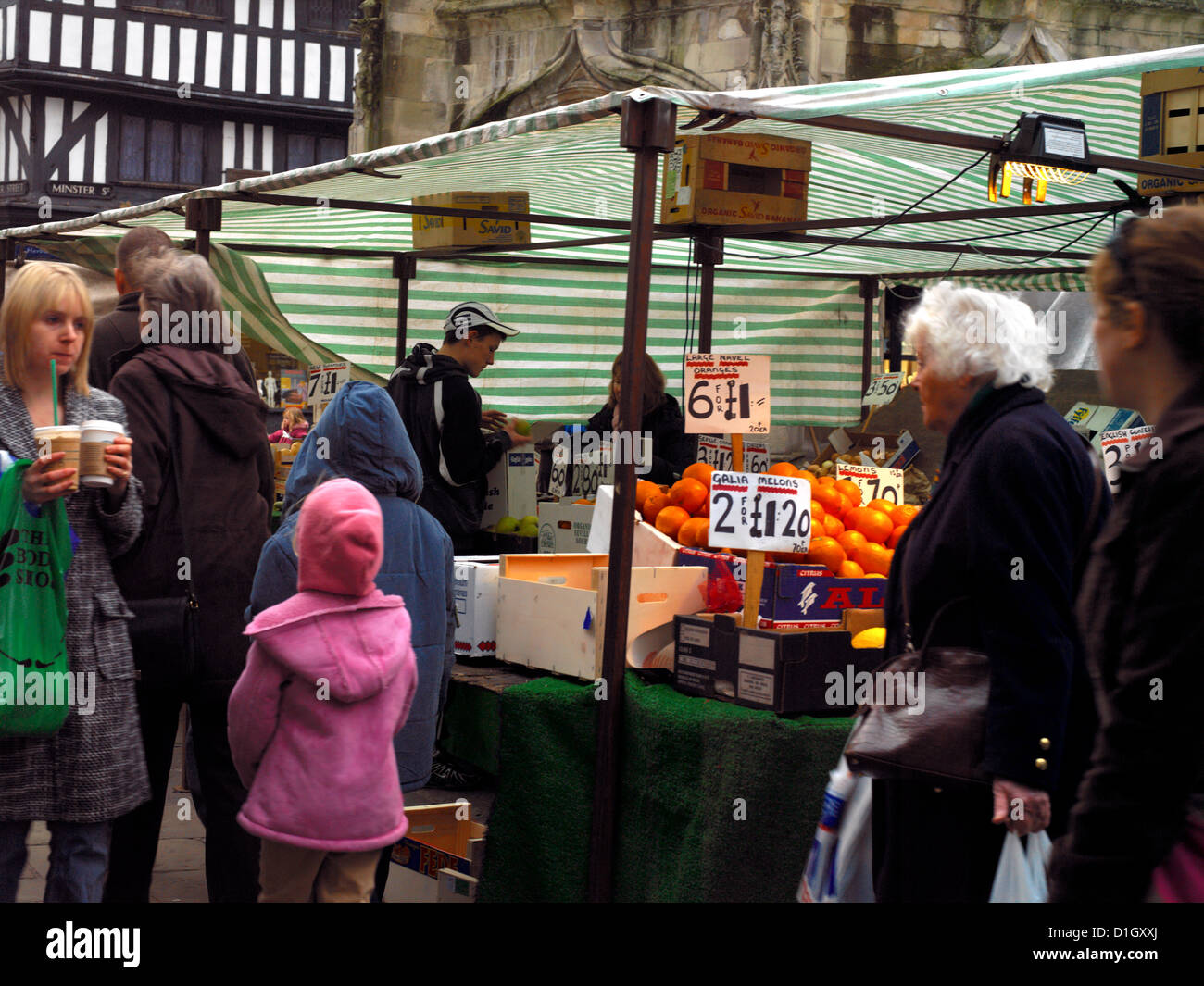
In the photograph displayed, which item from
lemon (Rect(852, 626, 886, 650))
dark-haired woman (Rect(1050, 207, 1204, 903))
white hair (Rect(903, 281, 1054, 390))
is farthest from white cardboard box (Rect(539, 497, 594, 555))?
dark-haired woman (Rect(1050, 207, 1204, 903))

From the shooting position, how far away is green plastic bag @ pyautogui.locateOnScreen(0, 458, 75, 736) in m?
2.90

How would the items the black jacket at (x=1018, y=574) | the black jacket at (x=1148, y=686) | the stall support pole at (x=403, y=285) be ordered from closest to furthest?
the black jacket at (x=1148, y=686) < the black jacket at (x=1018, y=574) < the stall support pole at (x=403, y=285)

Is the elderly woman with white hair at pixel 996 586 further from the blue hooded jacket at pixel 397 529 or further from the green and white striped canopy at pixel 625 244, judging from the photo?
the blue hooded jacket at pixel 397 529

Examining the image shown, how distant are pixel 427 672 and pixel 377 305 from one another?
6261 mm

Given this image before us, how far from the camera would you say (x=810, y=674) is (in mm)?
3682

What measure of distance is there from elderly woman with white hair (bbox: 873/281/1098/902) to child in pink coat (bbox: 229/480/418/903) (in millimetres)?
1156

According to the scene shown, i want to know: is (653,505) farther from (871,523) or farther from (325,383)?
(325,383)

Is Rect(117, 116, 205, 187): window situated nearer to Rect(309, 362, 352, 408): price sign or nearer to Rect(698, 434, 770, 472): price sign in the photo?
Rect(309, 362, 352, 408): price sign

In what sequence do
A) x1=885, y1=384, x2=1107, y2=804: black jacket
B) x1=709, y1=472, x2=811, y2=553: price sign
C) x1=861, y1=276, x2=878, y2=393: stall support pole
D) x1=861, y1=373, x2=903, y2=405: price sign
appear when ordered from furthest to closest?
x1=861, y1=276, x2=878, y2=393: stall support pole
x1=861, y1=373, x2=903, y2=405: price sign
x1=709, y1=472, x2=811, y2=553: price sign
x1=885, y1=384, x2=1107, y2=804: black jacket

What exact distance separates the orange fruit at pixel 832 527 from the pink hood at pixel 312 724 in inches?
70.5

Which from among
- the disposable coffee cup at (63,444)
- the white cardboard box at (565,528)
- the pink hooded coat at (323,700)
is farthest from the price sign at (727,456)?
the disposable coffee cup at (63,444)

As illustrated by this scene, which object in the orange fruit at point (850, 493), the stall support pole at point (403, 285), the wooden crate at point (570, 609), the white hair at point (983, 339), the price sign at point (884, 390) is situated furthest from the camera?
the price sign at point (884, 390)

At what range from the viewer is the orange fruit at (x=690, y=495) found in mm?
4777
